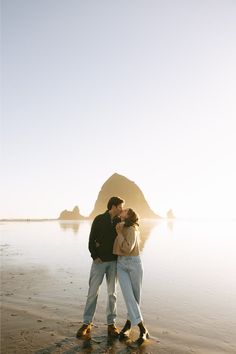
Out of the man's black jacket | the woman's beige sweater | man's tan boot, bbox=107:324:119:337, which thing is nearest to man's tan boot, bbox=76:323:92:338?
man's tan boot, bbox=107:324:119:337

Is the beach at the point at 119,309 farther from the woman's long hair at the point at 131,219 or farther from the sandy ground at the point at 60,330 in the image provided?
the woman's long hair at the point at 131,219

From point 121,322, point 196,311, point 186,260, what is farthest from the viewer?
point 186,260

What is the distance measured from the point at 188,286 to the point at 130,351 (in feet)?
22.1

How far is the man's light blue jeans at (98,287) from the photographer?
6988mm

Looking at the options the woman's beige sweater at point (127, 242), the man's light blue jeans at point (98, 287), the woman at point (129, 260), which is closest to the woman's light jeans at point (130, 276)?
the woman at point (129, 260)

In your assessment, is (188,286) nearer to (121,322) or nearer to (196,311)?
(196,311)

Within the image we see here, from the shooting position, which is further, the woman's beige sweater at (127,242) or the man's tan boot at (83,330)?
the woman's beige sweater at (127,242)

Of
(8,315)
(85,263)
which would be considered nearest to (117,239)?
(8,315)

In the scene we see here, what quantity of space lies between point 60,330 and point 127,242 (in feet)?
8.11

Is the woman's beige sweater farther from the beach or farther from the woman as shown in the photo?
the beach

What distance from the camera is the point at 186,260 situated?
61.4ft

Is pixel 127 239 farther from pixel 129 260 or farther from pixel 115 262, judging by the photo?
pixel 115 262

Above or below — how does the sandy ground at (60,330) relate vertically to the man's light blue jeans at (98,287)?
below

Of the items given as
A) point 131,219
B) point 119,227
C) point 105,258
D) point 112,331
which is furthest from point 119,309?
point 131,219
